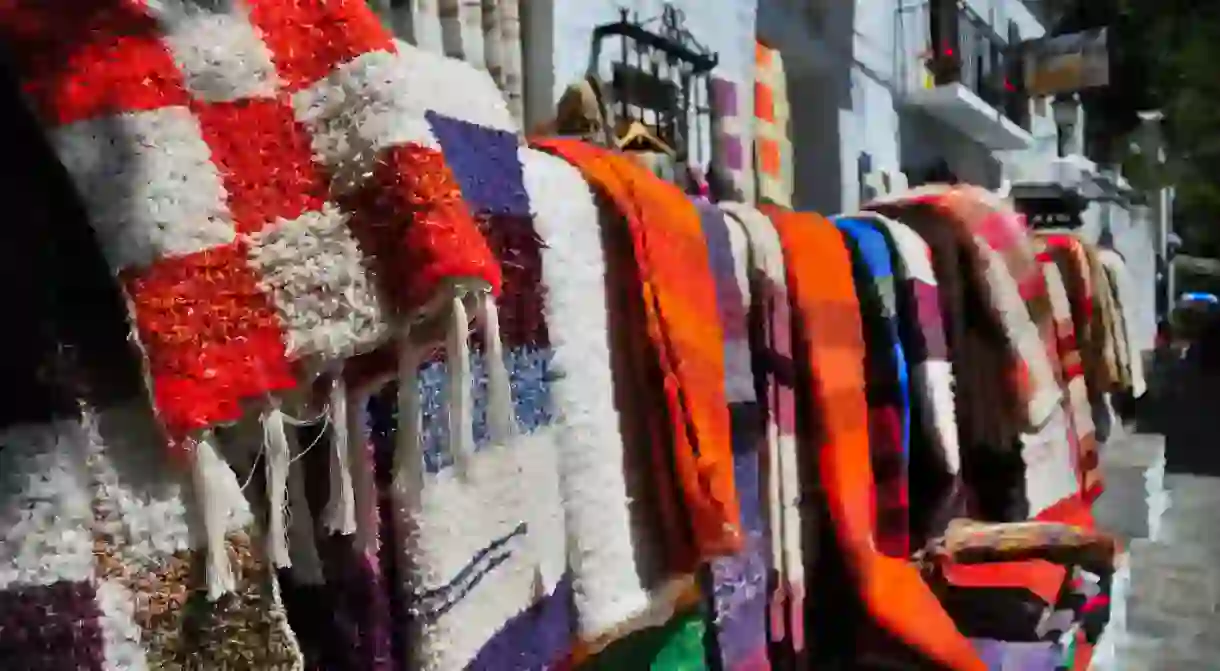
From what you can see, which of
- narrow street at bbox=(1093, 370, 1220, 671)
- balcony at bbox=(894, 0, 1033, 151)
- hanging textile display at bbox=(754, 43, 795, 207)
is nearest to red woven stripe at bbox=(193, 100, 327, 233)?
narrow street at bbox=(1093, 370, 1220, 671)

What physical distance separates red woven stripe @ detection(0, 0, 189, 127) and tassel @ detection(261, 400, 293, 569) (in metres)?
0.15

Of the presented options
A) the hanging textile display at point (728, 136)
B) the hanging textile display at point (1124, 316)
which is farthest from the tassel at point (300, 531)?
the hanging textile display at point (728, 136)

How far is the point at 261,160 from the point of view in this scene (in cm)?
53

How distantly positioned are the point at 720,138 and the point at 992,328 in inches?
90.4

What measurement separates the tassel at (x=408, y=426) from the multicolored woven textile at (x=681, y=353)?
0.26 metres

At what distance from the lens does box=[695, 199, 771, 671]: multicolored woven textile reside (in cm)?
93

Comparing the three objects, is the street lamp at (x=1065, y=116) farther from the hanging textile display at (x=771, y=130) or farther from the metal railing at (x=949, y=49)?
the hanging textile display at (x=771, y=130)

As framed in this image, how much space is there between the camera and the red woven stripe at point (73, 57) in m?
0.49

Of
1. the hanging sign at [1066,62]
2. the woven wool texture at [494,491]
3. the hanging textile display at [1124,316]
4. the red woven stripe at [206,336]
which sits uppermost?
the hanging sign at [1066,62]

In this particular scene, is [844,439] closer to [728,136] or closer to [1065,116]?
[728,136]

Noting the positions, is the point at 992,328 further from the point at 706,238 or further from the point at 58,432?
the point at 58,432

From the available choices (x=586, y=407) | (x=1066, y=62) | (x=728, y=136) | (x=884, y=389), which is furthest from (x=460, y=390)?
(x=1066, y=62)

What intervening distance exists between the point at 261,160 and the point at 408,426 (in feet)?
0.50

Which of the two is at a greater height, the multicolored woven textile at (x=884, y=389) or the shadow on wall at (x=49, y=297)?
the shadow on wall at (x=49, y=297)
